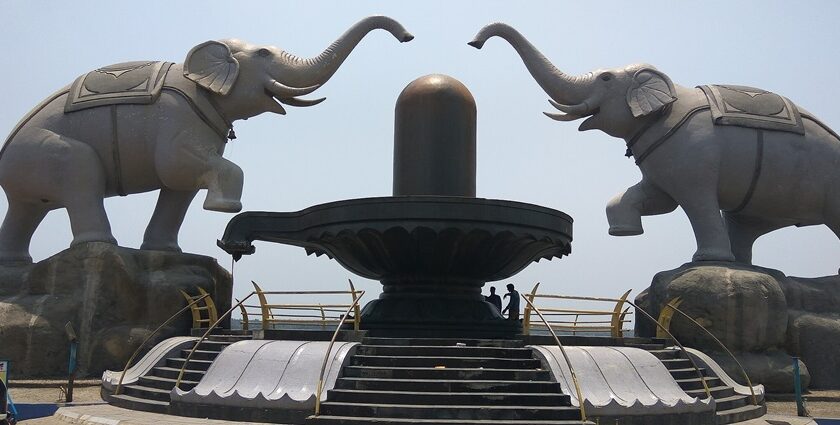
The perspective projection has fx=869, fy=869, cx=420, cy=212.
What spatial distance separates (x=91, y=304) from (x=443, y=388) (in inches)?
342

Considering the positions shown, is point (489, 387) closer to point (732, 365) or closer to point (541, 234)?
point (541, 234)

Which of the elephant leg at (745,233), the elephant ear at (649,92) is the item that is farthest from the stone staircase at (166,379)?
the elephant leg at (745,233)

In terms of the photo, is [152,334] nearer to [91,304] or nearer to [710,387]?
[91,304]

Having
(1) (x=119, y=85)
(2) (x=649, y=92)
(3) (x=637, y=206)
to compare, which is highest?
(2) (x=649, y=92)

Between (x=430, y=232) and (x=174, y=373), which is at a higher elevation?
(x=430, y=232)

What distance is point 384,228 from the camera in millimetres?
14078

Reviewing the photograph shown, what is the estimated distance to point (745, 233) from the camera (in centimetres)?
2091

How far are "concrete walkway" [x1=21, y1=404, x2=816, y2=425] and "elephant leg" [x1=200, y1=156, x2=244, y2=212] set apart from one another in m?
5.81

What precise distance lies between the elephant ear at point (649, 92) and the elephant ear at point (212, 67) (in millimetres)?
8759

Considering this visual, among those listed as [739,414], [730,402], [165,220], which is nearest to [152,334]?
[165,220]

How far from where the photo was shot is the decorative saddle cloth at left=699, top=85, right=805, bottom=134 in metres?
18.9

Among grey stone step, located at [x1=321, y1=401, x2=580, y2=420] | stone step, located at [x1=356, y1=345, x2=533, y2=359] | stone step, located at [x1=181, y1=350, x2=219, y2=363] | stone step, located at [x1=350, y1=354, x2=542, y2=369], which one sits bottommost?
grey stone step, located at [x1=321, y1=401, x2=580, y2=420]

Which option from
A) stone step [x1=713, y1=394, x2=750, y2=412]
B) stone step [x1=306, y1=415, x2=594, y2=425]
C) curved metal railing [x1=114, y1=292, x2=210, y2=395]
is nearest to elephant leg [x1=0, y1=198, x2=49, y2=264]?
curved metal railing [x1=114, y1=292, x2=210, y2=395]

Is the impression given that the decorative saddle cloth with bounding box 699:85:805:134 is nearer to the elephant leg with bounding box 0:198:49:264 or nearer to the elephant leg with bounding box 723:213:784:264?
the elephant leg with bounding box 723:213:784:264
